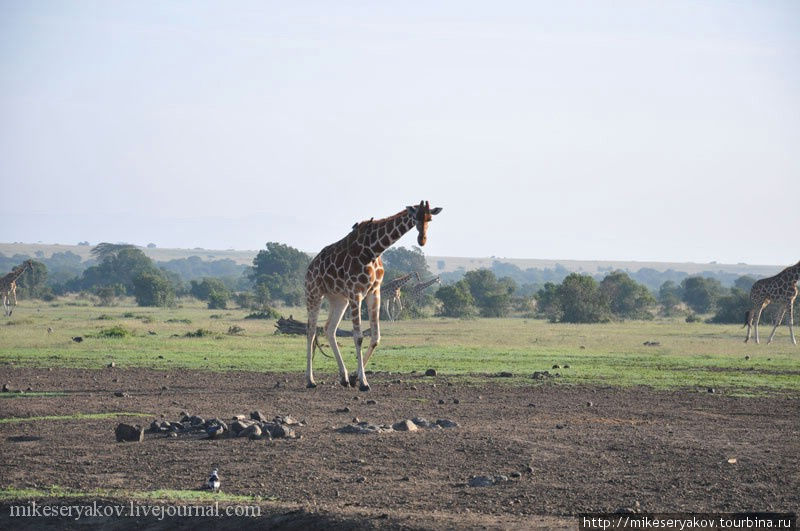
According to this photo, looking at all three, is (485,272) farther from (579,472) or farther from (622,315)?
(579,472)

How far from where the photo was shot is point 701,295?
7600cm

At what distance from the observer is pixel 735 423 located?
50.0ft

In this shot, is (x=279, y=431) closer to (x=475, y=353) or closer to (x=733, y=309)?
(x=475, y=353)

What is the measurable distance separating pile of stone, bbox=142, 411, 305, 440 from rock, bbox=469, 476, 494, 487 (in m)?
3.27

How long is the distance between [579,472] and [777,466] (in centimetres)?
234

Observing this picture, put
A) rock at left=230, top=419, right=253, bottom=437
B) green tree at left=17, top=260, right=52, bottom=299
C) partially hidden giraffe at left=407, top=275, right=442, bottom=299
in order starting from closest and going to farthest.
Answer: rock at left=230, top=419, right=253, bottom=437 < partially hidden giraffe at left=407, top=275, right=442, bottom=299 < green tree at left=17, top=260, right=52, bottom=299

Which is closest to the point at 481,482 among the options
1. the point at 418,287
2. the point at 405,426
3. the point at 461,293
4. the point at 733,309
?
the point at 405,426

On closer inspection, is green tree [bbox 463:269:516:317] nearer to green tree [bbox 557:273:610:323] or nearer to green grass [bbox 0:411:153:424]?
green tree [bbox 557:273:610:323]

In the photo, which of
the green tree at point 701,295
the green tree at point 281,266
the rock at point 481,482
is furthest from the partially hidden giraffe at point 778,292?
the green tree at point 281,266

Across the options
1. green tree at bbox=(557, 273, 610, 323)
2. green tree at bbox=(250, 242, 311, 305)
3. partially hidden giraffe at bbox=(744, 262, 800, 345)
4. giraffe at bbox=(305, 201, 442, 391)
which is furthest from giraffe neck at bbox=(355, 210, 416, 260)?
green tree at bbox=(250, 242, 311, 305)

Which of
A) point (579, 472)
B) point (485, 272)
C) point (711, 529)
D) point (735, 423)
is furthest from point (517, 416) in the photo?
point (485, 272)

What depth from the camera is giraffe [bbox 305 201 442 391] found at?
738 inches

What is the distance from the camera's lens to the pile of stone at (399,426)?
13766 millimetres

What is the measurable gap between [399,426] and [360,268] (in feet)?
18.4
